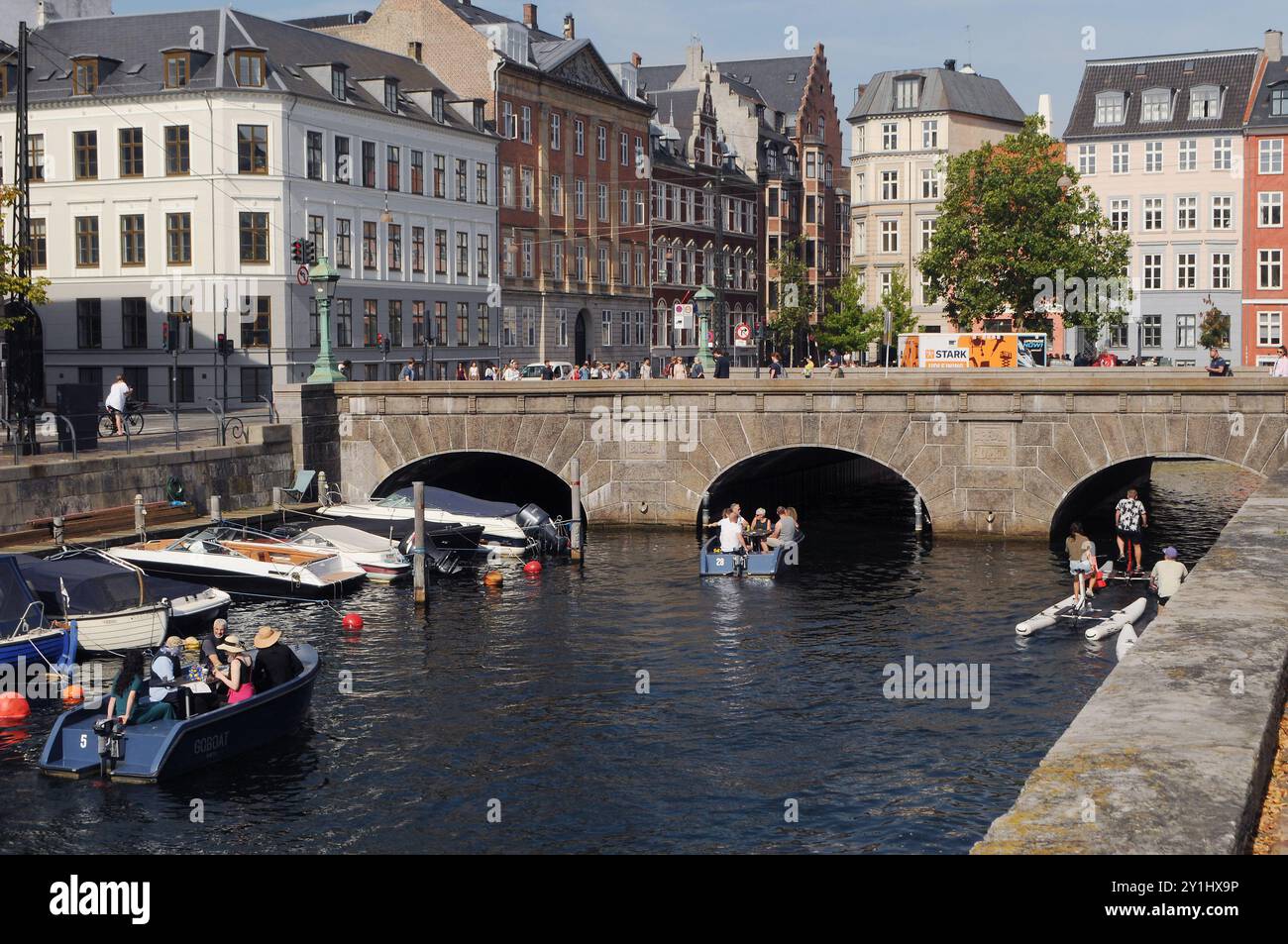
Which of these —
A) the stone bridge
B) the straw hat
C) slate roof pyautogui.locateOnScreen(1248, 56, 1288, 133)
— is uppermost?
slate roof pyautogui.locateOnScreen(1248, 56, 1288, 133)

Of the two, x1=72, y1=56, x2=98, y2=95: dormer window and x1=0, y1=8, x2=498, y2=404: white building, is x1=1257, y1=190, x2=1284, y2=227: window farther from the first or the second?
x1=72, y1=56, x2=98, y2=95: dormer window

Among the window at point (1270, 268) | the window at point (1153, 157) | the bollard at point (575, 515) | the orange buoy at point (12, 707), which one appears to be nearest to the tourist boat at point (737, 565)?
the bollard at point (575, 515)

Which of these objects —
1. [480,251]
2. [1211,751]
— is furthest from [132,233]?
[1211,751]

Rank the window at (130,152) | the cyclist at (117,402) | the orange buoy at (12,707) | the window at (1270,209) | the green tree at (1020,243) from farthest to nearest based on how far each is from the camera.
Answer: the window at (1270,209) < the green tree at (1020,243) < the window at (130,152) < the cyclist at (117,402) < the orange buoy at (12,707)

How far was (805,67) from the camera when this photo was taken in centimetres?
13062

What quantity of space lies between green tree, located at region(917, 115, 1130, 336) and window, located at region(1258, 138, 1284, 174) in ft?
51.5

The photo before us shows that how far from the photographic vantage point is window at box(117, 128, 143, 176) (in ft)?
230

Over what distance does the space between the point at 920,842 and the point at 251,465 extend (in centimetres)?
3500

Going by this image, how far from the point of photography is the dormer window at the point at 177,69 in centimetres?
6925

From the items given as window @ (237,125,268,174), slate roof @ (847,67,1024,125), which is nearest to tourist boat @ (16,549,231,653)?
window @ (237,125,268,174)

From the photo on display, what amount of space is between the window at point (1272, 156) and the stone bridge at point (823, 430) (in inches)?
1813

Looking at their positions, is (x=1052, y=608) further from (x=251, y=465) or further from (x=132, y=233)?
(x=132, y=233)

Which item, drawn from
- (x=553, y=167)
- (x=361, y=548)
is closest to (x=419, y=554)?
(x=361, y=548)

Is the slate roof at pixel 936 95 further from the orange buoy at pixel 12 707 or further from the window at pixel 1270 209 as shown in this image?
the orange buoy at pixel 12 707
